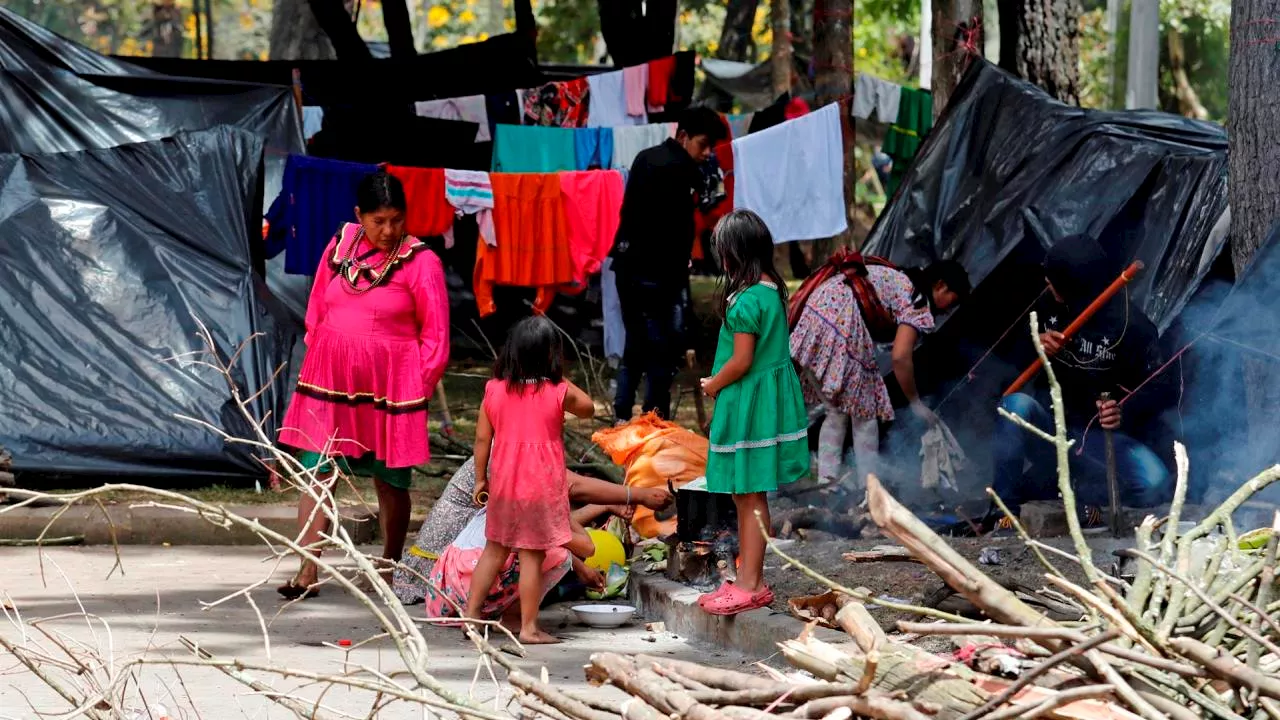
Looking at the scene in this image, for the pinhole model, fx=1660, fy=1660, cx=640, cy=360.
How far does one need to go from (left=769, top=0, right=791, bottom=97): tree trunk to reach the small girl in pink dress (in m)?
13.0

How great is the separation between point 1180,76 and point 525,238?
67.3 ft

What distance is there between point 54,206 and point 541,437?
471cm

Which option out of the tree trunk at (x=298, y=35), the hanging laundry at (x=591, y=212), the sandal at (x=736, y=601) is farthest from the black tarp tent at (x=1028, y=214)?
the tree trunk at (x=298, y=35)

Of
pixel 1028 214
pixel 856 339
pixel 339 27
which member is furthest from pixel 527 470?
pixel 339 27

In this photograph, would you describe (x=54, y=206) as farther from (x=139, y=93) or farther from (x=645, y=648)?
(x=645, y=648)

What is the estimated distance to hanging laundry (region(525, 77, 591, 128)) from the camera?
13391mm

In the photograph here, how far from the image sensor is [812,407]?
880 cm

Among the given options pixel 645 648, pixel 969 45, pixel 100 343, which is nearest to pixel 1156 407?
pixel 645 648

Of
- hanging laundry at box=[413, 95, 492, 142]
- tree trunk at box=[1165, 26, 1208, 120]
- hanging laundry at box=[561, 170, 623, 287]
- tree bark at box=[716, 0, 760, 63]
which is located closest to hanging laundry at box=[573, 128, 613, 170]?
hanging laundry at box=[413, 95, 492, 142]

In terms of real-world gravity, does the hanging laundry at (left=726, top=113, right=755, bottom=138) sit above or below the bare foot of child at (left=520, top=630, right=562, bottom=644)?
above

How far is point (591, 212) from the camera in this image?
37.3 ft

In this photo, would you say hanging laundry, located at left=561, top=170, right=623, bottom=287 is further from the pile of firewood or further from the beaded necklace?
the pile of firewood

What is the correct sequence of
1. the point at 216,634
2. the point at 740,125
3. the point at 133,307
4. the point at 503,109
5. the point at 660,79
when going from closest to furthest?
the point at 216,634 < the point at 133,307 < the point at 503,109 < the point at 740,125 < the point at 660,79

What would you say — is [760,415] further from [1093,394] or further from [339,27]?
[339,27]
